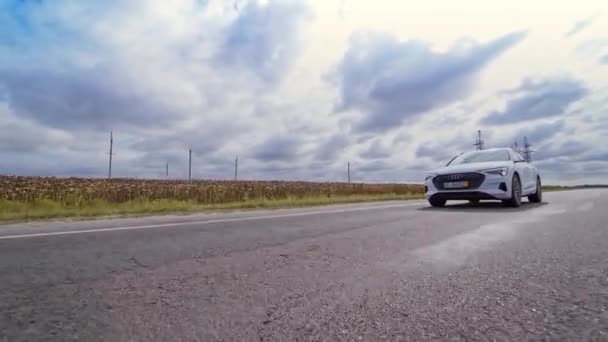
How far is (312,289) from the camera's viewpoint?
87.5 inches

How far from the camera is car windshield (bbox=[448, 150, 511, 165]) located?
9.12 meters

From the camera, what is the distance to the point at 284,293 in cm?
215

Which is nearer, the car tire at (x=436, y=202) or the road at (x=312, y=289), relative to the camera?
the road at (x=312, y=289)

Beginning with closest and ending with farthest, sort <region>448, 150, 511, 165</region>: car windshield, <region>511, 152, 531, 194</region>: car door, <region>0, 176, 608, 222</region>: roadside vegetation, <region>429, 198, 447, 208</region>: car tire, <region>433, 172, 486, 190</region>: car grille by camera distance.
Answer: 1. <region>433, 172, 486, 190</region>: car grille
2. <region>511, 152, 531, 194</region>: car door
3. <region>429, 198, 447, 208</region>: car tire
4. <region>448, 150, 511, 165</region>: car windshield
5. <region>0, 176, 608, 222</region>: roadside vegetation

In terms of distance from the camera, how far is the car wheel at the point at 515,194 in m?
8.23

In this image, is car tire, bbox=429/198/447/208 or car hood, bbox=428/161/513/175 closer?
→ car hood, bbox=428/161/513/175

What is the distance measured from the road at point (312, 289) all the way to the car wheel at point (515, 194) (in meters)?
4.32

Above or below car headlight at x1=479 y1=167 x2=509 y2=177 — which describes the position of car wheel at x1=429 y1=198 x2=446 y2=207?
below

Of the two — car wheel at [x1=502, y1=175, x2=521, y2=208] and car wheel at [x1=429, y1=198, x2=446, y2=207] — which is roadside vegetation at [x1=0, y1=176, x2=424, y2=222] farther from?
car wheel at [x1=502, y1=175, x2=521, y2=208]


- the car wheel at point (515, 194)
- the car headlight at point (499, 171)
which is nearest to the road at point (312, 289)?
the car headlight at point (499, 171)

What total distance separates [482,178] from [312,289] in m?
7.13

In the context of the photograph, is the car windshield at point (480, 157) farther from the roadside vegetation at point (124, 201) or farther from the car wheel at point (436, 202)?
the roadside vegetation at point (124, 201)

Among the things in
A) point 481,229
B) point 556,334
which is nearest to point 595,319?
point 556,334

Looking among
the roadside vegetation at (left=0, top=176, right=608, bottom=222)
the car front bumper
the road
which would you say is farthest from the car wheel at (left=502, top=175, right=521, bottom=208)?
the roadside vegetation at (left=0, top=176, right=608, bottom=222)
